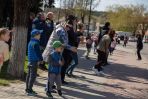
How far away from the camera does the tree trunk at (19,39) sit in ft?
45.4

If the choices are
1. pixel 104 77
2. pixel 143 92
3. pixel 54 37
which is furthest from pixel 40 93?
pixel 104 77

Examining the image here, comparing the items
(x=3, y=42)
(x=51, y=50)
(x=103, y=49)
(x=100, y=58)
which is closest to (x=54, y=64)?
(x=51, y=50)

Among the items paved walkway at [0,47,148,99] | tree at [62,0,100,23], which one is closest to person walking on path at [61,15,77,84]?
paved walkway at [0,47,148,99]

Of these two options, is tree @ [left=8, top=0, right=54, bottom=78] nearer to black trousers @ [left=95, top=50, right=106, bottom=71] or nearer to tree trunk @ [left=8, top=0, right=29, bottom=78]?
tree trunk @ [left=8, top=0, right=29, bottom=78]

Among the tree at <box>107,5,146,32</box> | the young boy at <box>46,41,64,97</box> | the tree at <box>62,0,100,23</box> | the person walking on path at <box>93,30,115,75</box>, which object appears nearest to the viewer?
the young boy at <box>46,41,64,97</box>

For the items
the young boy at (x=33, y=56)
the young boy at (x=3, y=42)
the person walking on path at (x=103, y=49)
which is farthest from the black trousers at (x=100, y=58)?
the young boy at (x=3, y=42)

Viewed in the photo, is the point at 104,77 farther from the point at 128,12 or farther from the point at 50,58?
the point at 128,12

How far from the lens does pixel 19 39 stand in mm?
13992

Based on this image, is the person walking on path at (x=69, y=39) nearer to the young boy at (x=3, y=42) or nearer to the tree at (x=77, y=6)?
the young boy at (x=3, y=42)

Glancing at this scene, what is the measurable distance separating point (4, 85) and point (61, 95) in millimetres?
1671

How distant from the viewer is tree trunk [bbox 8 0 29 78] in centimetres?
1384

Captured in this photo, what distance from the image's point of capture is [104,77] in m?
17.1

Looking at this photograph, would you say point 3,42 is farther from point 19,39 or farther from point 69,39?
point 69,39

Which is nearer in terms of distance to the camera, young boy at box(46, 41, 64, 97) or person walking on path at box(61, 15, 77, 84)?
young boy at box(46, 41, 64, 97)
